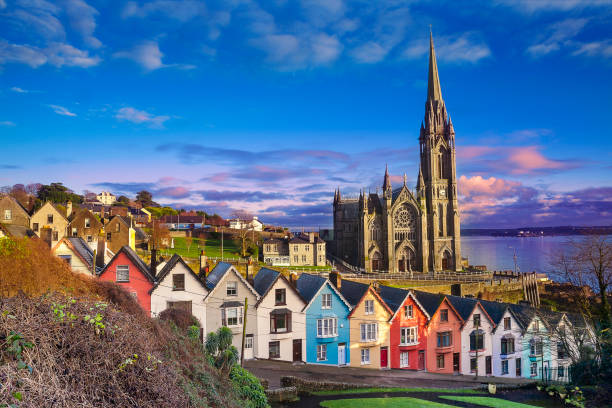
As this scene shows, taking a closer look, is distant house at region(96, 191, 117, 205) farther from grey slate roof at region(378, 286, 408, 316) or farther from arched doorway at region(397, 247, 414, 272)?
grey slate roof at region(378, 286, 408, 316)

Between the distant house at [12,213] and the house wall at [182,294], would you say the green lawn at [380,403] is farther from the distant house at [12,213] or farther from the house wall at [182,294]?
the distant house at [12,213]

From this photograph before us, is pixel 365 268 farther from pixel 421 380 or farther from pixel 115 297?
pixel 115 297

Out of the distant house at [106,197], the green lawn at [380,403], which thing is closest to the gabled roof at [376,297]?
the green lawn at [380,403]

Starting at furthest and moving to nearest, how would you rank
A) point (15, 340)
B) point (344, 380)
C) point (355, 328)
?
point (355, 328) < point (344, 380) < point (15, 340)

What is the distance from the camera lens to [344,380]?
27.9m

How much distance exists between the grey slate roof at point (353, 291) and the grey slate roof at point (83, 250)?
22.1 m

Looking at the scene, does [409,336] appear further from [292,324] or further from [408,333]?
[292,324]

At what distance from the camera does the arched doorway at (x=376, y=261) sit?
92.5 metres

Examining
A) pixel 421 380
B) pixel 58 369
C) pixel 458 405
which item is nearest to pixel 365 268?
pixel 421 380

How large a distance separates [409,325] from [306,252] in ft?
169

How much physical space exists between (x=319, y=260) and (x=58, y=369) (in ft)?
263

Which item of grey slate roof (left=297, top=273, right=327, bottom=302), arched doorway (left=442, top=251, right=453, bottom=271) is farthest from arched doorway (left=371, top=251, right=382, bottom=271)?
grey slate roof (left=297, top=273, right=327, bottom=302)

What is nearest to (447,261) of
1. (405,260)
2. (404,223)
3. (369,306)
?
(405,260)

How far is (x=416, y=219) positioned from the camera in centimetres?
9588
